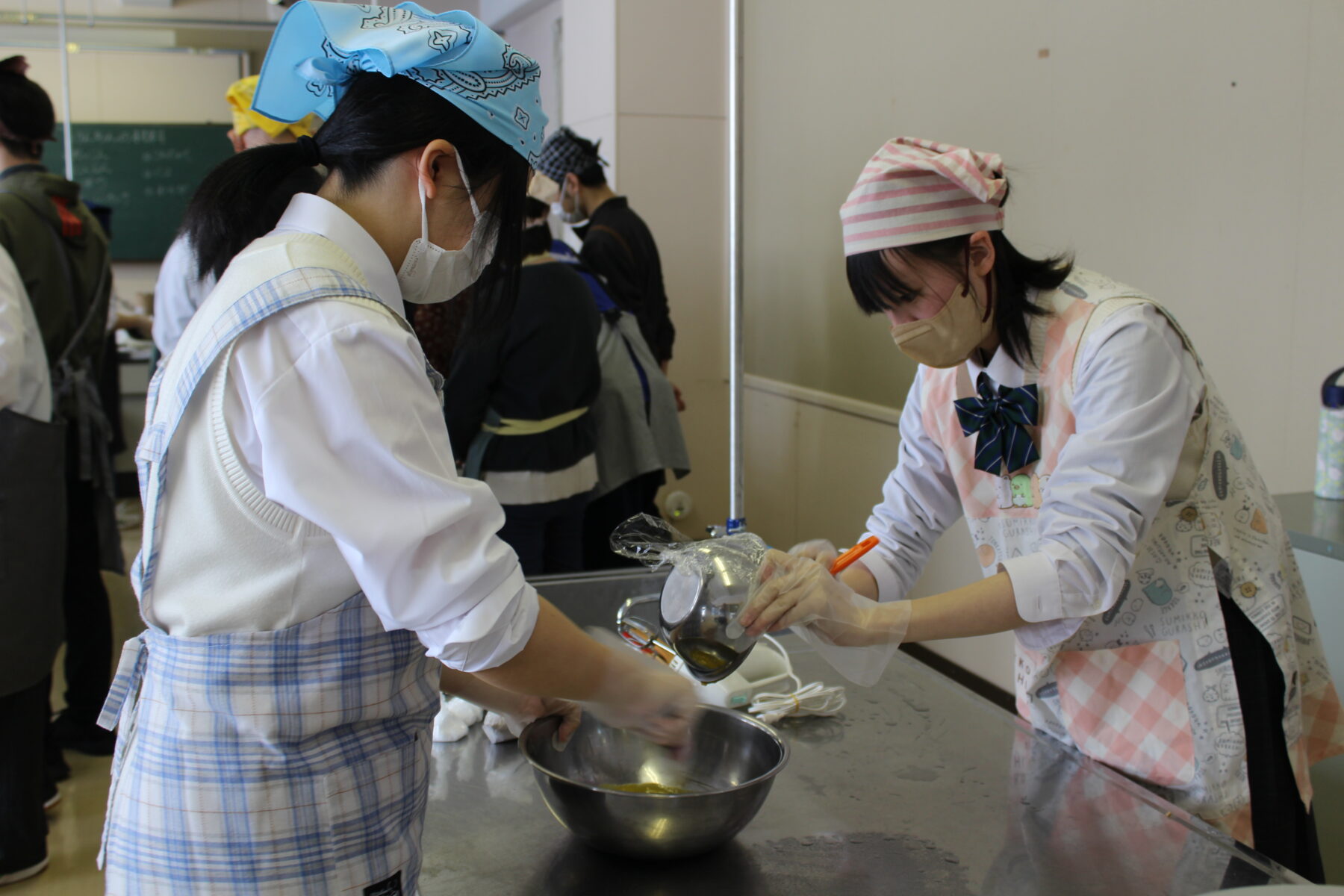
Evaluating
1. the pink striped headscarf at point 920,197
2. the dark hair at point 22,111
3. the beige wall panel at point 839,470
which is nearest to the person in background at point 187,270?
the dark hair at point 22,111

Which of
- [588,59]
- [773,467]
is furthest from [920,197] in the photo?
[588,59]

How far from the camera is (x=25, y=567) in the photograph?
217cm

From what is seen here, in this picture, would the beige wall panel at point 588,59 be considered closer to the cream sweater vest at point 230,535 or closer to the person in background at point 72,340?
the person in background at point 72,340

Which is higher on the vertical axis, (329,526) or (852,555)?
(329,526)

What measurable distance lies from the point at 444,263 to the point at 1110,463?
28.5 inches

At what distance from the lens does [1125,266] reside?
2453mm

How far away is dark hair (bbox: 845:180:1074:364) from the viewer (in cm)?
124

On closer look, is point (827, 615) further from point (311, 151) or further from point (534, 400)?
point (534, 400)

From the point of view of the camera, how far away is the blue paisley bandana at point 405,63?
2.72ft

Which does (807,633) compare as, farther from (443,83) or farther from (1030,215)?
(1030,215)

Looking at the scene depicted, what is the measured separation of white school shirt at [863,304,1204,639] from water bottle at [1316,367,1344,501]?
33.0 inches

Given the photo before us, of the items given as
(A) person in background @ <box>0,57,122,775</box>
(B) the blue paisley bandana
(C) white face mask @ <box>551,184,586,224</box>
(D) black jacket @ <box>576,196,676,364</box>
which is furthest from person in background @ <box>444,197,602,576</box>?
(B) the blue paisley bandana

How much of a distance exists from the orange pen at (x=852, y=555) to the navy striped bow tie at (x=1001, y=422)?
166 millimetres

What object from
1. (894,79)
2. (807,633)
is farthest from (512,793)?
(894,79)
